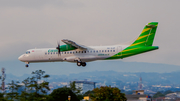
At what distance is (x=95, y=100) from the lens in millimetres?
39500

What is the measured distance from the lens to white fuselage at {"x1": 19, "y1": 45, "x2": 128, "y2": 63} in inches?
1833

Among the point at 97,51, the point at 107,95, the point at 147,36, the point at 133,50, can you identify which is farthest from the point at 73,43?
the point at 147,36

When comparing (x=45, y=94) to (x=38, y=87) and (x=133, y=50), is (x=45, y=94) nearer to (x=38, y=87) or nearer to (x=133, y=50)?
(x=38, y=87)

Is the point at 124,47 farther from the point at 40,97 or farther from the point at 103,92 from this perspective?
the point at 40,97

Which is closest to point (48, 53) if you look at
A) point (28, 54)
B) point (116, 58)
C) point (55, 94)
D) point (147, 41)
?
point (28, 54)

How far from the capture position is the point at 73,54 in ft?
159

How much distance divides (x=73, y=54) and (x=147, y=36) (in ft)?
37.5

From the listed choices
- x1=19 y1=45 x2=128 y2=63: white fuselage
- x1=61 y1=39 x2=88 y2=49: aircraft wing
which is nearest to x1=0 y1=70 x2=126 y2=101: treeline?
x1=19 y1=45 x2=128 y2=63: white fuselage

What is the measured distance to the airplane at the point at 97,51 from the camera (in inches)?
1804

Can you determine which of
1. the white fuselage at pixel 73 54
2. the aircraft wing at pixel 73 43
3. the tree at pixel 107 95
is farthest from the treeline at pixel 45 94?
the aircraft wing at pixel 73 43

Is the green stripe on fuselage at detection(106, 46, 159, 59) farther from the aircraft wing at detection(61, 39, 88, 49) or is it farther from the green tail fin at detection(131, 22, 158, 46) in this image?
the aircraft wing at detection(61, 39, 88, 49)

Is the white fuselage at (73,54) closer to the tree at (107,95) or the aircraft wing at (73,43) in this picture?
the aircraft wing at (73,43)

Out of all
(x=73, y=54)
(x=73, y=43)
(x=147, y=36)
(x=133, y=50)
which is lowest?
(x=73, y=54)

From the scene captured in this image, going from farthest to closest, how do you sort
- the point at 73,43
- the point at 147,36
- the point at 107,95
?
1. the point at 73,43
2. the point at 147,36
3. the point at 107,95
